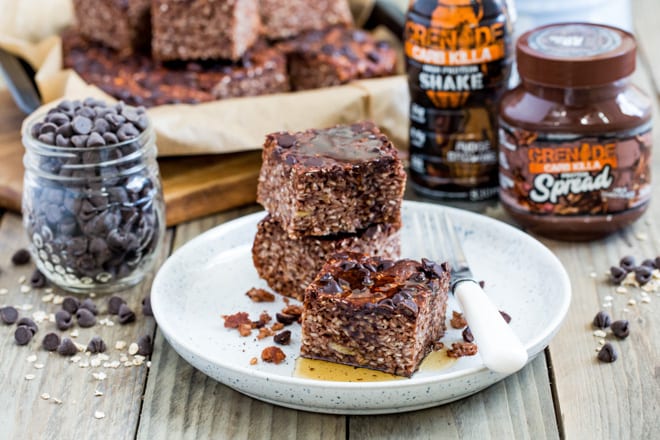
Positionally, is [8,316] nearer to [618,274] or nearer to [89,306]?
[89,306]

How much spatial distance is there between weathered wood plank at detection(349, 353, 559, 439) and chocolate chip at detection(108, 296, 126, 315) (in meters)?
0.65

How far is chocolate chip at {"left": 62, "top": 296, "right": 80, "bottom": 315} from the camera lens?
212 cm

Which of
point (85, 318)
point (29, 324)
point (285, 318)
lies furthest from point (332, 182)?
point (29, 324)

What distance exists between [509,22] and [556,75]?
309 mm

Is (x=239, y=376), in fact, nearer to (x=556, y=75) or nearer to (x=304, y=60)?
(x=556, y=75)

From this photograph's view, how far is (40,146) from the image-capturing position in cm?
211

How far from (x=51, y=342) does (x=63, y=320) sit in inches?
3.4

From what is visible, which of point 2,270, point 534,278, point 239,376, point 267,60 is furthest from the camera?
point 267,60

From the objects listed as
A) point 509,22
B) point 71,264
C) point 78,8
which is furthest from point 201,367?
point 78,8

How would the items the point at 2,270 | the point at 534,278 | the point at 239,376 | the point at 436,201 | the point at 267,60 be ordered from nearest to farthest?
the point at 239,376 < the point at 534,278 < the point at 2,270 < the point at 436,201 < the point at 267,60

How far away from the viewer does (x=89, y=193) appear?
2129mm

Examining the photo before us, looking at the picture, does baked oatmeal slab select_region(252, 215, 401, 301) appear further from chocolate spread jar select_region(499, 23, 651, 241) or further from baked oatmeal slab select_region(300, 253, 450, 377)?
chocolate spread jar select_region(499, 23, 651, 241)

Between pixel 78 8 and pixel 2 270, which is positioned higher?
pixel 78 8

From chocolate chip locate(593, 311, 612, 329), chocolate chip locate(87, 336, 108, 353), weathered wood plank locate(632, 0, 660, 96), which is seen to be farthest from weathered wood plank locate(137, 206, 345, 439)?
weathered wood plank locate(632, 0, 660, 96)
